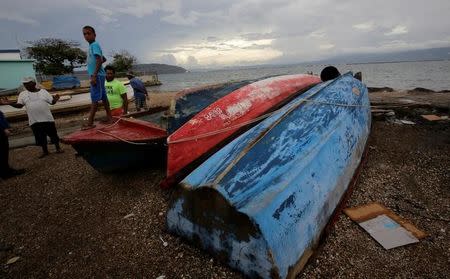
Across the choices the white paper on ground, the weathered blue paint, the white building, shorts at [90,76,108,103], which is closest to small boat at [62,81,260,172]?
shorts at [90,76,108,103]

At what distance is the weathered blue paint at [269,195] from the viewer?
7.91 ft

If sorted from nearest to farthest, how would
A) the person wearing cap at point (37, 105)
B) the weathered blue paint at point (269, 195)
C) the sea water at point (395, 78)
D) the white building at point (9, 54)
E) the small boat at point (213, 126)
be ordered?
the weathered blue paint at point (269, 195) → the small boat at point (213, 126) → the person wearing cap at point (37, 105) → the white building at point (9, 54) → the sea water at point (395, 78)

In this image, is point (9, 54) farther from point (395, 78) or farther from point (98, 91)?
point (395, 78)

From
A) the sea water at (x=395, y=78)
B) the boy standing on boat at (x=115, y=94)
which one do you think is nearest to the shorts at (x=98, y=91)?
the boy standing on boat at (x=115, y=94)

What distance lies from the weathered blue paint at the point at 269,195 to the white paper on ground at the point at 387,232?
0.48 metres

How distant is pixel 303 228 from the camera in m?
2.64

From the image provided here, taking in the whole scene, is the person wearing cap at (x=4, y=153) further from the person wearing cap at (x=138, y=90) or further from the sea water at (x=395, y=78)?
the sea water at (x=395, y=78)

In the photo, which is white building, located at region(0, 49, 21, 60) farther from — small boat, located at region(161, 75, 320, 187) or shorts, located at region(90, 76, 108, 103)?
small boat, located at region(161, 75, 320, 187)

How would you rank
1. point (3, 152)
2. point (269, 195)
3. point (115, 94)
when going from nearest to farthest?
point (269, 195) < point (3, 152) < point (115, 94)

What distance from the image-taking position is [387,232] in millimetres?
3164

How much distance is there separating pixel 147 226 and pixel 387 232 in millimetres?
2927

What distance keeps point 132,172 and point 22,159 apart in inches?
134

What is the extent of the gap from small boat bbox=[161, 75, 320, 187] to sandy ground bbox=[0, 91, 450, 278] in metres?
0.69

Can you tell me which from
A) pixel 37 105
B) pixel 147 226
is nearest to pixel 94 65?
pixel 37 105
